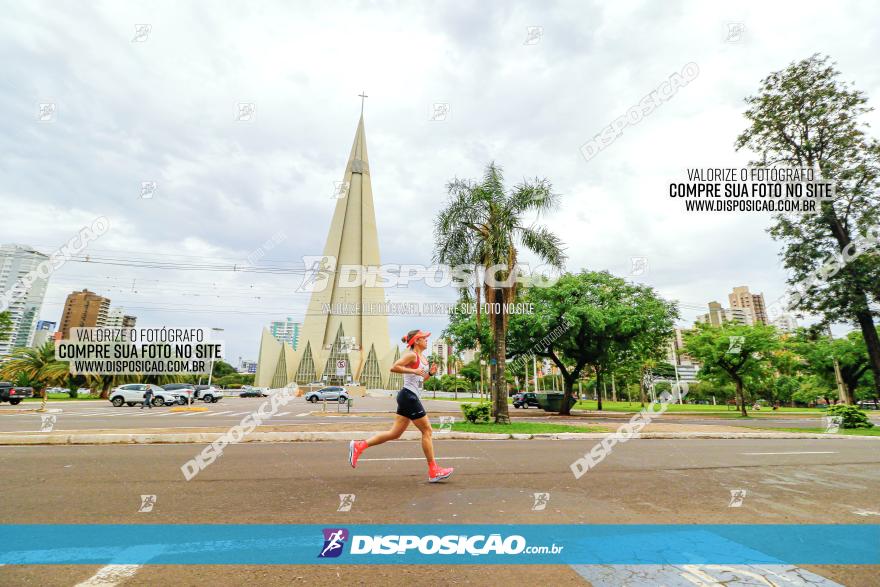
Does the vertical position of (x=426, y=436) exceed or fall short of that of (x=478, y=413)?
it exceeds it

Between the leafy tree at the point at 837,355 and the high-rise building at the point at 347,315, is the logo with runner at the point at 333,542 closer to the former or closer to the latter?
the leafy tree at the point at 837,355

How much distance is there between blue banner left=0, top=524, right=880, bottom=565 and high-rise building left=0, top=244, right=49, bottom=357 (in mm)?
23870

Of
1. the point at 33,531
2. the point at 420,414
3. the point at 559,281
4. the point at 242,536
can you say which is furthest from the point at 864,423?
the point at 33,531

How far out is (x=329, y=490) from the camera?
16.4ft

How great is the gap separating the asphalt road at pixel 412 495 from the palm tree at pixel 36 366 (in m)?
37.5

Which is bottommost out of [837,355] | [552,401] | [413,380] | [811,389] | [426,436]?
[552,401]

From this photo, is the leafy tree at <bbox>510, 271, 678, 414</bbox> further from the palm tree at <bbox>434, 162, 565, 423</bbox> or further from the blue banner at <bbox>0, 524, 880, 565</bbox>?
the blue banner at <bbox>0, 524, 880, 565</bbox>

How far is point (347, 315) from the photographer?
90500mm

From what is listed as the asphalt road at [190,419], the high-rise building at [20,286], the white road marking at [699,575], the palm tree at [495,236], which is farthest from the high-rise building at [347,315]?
the white road marking at [699,575]

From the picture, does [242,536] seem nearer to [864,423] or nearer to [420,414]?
[420,414]

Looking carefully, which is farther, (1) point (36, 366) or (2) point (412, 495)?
(1) point (36, 366)

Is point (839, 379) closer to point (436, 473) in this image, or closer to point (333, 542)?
point (436, 473)

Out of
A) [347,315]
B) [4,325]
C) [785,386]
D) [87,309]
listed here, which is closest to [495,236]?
[4,325]

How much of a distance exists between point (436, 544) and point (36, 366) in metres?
48.7
